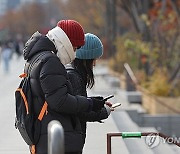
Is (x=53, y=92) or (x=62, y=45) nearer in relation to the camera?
(x=53, y=92)

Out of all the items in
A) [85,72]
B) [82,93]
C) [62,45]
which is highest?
[62,45]

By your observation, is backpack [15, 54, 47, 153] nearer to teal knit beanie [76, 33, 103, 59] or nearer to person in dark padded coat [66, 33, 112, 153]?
person in dark padded coat [66, 33, 112, 153]

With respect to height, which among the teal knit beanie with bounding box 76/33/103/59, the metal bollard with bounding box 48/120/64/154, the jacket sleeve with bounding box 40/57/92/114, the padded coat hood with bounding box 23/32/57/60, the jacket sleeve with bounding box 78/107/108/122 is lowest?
the jacket sleeve with bounding box 78/107/108/122

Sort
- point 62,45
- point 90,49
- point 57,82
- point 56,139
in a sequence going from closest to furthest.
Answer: point 56,139 → point 57,82 → point 62,45 → point 90,49

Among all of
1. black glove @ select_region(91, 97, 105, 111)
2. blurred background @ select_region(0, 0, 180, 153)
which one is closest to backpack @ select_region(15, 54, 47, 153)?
black glove @ select_region(91, 97, 105, 111)

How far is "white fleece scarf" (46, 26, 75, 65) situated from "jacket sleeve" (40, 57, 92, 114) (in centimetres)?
20

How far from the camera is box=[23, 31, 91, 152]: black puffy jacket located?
4.90 meters

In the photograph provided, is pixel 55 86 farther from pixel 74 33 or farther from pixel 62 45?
pixel 74 33

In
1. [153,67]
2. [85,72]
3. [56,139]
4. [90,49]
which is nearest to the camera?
[56,139]

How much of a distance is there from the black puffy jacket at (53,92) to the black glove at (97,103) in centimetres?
11

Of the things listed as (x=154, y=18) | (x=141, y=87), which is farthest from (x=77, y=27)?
(x=154, y=18)

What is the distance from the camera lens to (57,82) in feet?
16.0

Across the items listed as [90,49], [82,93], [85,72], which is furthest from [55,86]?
[90,49]

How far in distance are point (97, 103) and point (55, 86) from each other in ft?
1.67
